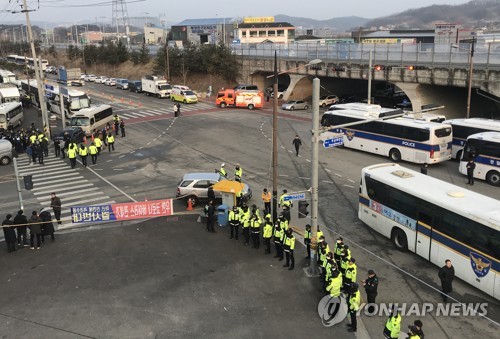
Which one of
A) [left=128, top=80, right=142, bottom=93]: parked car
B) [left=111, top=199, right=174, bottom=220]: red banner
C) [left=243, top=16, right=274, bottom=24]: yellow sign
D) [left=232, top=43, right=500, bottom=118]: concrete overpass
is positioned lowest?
[left=111, top=199, right=174, bottom=220]: red banner

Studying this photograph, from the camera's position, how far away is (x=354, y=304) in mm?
11930

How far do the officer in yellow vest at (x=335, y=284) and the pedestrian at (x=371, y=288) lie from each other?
916 millimetres

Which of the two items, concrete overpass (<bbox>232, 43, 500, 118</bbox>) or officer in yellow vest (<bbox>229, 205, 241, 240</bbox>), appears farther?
concrete overpass (<bbox>232, 43, 500, 118</bbox>)

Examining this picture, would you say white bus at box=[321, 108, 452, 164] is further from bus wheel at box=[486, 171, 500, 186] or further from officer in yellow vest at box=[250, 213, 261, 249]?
officer in yellow vest at box=[250, 213, 261, 249]

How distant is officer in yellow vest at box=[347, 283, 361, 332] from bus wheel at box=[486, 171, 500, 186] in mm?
16801

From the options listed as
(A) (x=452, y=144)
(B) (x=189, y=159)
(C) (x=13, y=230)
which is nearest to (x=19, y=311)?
(C) (x=13, y=230)

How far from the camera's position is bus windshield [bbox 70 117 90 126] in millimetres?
38969

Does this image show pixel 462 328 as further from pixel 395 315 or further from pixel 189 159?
pixel 189 159

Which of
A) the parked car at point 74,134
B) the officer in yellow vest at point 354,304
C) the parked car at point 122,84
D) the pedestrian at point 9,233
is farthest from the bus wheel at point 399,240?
the parked car at point 122,84

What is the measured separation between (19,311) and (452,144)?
2680cm

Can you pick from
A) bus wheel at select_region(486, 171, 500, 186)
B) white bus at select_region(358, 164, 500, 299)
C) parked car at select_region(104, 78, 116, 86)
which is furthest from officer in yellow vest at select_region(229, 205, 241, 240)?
parked car at select_region(104, 78, 116, 86)

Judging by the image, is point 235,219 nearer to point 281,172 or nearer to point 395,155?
point 281,172

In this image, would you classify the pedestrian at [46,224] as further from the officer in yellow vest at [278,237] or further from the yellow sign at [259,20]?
the yellow sign at [259,20]

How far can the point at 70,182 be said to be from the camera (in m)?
26.8
